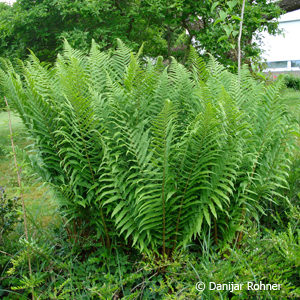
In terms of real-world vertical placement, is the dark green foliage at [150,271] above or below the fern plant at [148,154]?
below

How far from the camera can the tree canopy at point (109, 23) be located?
671cm

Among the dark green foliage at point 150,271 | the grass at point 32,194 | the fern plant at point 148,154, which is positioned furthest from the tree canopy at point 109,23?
the dark green foliage at point 150,271

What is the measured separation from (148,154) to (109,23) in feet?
21.2

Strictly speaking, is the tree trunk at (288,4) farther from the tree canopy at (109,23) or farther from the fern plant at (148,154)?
the fern plant at (148,154)

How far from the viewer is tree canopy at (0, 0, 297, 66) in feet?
22.0

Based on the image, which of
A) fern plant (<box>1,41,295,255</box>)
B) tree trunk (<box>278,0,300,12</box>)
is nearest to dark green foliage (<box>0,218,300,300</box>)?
fern plant (<box>1,41,295,255</box>)

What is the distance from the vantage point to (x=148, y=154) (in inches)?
77.9

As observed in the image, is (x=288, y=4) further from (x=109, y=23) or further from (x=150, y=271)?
(x=150, y=271)

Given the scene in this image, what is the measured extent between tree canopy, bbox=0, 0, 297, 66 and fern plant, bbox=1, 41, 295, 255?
15.3ft

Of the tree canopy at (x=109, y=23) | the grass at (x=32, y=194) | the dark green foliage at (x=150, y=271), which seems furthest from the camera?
the tree canopy at (x=109, y=23)

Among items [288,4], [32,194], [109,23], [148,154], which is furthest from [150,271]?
[288,4]

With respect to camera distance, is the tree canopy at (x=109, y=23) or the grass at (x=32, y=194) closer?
the grass at (x=32, y=194)

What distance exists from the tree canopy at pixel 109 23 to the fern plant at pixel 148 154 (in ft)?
15.3

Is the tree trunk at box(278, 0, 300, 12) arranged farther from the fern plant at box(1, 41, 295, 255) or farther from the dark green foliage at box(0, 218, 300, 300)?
the dark green foliage at box(0, 218, 300, 300)
